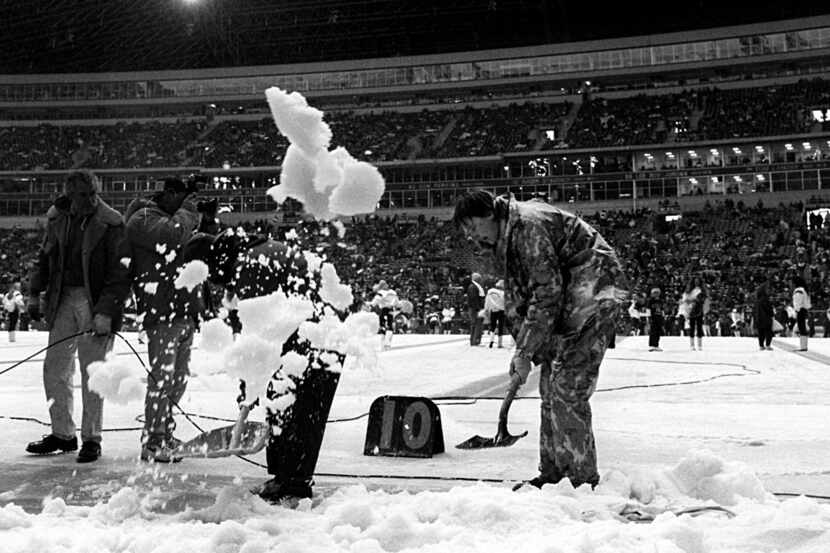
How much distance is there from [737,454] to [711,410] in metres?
2.45

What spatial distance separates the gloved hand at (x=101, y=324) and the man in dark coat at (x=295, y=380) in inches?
63.0

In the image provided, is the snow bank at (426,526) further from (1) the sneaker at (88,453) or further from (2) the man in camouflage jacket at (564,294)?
(1) the sneaker at (88,453)

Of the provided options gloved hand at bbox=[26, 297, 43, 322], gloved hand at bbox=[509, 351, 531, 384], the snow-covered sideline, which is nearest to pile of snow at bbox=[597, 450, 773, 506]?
the snow-covered sideline

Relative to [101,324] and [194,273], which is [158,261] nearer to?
[101,324]

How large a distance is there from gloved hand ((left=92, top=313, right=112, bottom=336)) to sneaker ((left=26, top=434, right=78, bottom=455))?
2.72 feet

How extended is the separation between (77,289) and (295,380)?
7.53 feet

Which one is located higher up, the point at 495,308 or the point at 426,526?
the point at 495,308

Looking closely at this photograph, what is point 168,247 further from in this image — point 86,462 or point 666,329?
point 666,329

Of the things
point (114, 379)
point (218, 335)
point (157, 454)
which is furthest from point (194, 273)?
point (157, 454)

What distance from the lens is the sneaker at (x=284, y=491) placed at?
3.96 m

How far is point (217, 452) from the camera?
14.0ft

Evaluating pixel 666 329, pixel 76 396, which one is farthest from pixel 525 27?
pixel 76 396

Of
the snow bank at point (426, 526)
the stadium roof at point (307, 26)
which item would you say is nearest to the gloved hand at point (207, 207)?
the snow bank at point (426, 526)

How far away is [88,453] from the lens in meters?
5.16
